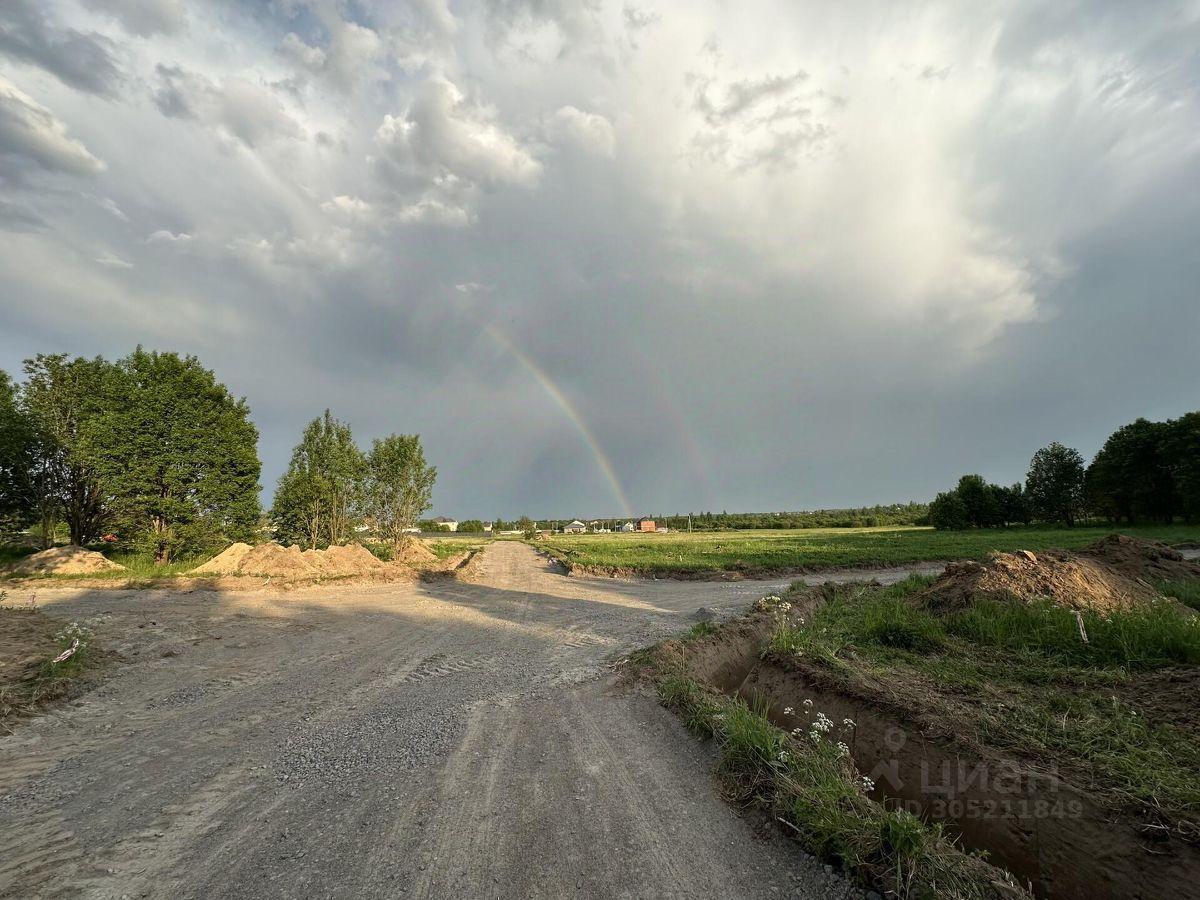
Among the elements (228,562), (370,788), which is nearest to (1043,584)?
(370,788)

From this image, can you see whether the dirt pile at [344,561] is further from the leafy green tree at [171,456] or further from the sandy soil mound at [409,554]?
the leafy green tree at [171,456]

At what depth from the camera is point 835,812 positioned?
3.64 metres

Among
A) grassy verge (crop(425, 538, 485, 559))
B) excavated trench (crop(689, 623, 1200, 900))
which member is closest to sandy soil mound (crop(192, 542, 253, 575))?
grassy verge (crop(425, 538, 485, 559))

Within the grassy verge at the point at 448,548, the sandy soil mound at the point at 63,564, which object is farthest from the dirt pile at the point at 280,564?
the grassy verge at the point at 448,548

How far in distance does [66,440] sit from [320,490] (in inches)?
531

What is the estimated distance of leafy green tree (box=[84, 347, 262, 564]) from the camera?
26438 mm

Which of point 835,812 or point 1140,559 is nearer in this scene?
point 835,812

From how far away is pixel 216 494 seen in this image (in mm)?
29703

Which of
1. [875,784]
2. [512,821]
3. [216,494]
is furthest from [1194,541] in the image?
[216,494]

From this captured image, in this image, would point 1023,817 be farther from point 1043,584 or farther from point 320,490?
point 320,490

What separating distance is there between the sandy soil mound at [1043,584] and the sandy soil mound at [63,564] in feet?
105

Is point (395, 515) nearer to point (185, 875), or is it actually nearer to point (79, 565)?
point (79, 565)

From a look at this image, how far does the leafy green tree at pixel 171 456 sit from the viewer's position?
2644 cm

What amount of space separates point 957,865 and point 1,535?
44456 millimetres
